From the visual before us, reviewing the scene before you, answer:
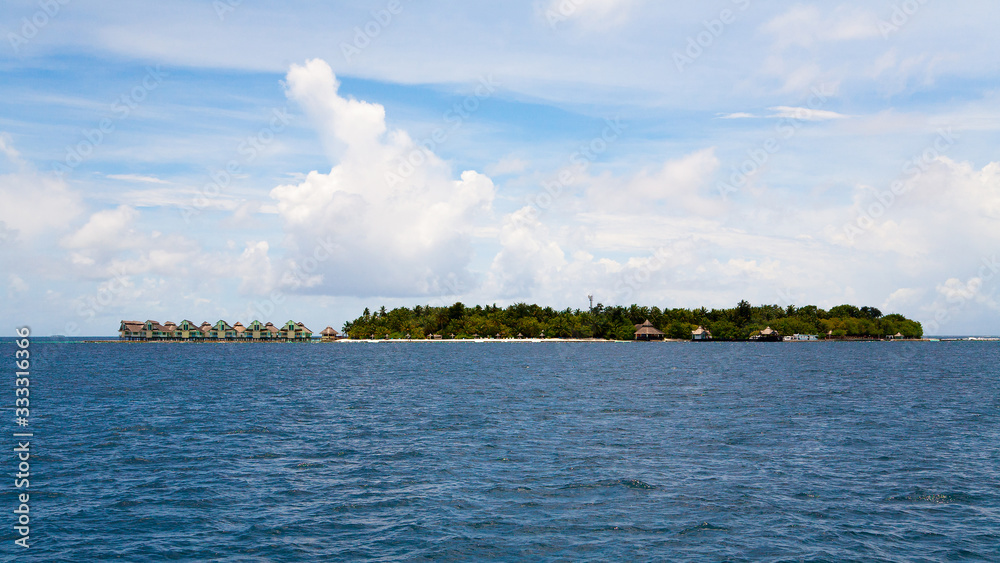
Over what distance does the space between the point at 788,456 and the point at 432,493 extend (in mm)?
22821

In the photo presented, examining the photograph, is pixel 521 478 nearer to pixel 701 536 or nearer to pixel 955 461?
pixel 701 536

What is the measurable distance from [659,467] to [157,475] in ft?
92.8

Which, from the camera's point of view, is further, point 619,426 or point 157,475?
point 619,426

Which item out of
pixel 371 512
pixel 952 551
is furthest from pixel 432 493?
pixel 952 551

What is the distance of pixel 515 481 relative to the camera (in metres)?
33.2

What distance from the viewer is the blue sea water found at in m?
24.5

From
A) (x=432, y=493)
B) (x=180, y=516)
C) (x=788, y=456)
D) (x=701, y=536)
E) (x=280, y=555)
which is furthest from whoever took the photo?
(x=788, y=456)

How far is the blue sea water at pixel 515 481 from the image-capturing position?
24.5 metres

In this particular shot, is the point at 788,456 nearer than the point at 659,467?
No

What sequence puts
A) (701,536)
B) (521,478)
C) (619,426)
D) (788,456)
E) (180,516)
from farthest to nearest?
(619,426)
(788,456)
(521,478)
(180,516)
(701,536)

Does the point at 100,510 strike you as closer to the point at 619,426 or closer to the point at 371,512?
the point at 371,512

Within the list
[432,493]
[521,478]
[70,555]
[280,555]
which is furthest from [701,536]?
[70,555]

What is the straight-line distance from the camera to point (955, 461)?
3841cm

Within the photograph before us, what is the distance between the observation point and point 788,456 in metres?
39.5
